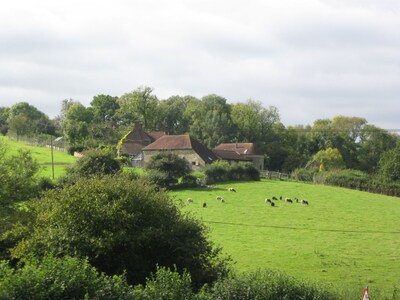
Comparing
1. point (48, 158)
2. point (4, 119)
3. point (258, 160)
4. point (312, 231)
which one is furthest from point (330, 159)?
point (4, 119)

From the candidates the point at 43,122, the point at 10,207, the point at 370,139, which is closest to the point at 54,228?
the point at 10,207

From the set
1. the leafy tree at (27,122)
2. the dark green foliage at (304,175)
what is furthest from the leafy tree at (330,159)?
the leafy tree at (27,122)

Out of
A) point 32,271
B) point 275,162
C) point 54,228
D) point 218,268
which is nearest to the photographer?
point 32,271

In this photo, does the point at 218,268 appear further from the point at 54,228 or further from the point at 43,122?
the point at 43,122

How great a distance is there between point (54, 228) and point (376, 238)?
28171 millimetres

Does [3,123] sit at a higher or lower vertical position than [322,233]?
higher

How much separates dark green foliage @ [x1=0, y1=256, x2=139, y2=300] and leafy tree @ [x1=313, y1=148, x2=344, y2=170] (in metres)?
81.9

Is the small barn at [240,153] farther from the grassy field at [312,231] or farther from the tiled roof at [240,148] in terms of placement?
the grassy field at [312,231]

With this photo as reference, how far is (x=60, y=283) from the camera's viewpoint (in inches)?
568

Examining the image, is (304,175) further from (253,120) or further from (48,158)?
(48,158)

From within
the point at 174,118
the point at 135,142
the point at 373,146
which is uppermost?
the point at 174,118

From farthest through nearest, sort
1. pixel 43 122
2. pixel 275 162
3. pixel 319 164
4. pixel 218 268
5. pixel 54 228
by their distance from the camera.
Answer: pixel 43 122 → pixel 275 162 → pixel 319 164 → pixel 218 268 → pixel 54 228

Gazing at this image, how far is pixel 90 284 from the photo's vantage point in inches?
586

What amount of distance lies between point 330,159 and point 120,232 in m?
79.5
